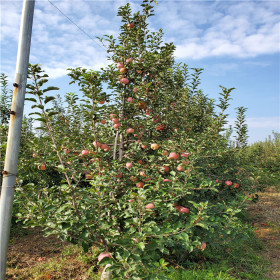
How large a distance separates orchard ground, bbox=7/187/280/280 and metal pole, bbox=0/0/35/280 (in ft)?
4.51

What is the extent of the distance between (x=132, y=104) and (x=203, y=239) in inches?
80.9

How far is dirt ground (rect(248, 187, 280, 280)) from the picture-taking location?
12.5ft

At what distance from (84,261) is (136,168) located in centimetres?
169

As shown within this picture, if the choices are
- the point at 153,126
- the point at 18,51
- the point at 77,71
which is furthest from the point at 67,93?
the point at 18,51

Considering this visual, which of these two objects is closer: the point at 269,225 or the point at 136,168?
the point at 136,168

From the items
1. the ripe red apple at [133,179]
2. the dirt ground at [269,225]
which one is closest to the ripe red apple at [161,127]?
the ripe red apple at [133,179]

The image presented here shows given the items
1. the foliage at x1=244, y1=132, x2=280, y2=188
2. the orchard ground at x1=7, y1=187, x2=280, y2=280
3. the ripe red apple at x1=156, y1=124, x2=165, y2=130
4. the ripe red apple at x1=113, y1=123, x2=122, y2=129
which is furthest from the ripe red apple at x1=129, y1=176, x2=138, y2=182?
the foliage at x1=244, y1=132, x2=280, y2=188

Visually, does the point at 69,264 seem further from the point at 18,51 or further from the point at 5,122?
the point at 5,122

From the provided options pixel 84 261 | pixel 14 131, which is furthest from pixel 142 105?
pixel 84 261

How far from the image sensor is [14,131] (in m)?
2.02

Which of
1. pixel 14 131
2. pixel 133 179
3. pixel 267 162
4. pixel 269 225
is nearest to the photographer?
pixel 14 131

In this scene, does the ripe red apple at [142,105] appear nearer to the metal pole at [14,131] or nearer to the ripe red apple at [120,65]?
the ripe red apple at [120,65]

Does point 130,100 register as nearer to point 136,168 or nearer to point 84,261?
point 136,168

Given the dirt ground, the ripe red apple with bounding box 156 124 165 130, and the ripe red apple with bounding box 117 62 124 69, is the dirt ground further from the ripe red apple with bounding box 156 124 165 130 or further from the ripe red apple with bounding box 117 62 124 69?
the ripe red apple with bounding box 117 62 124 69
